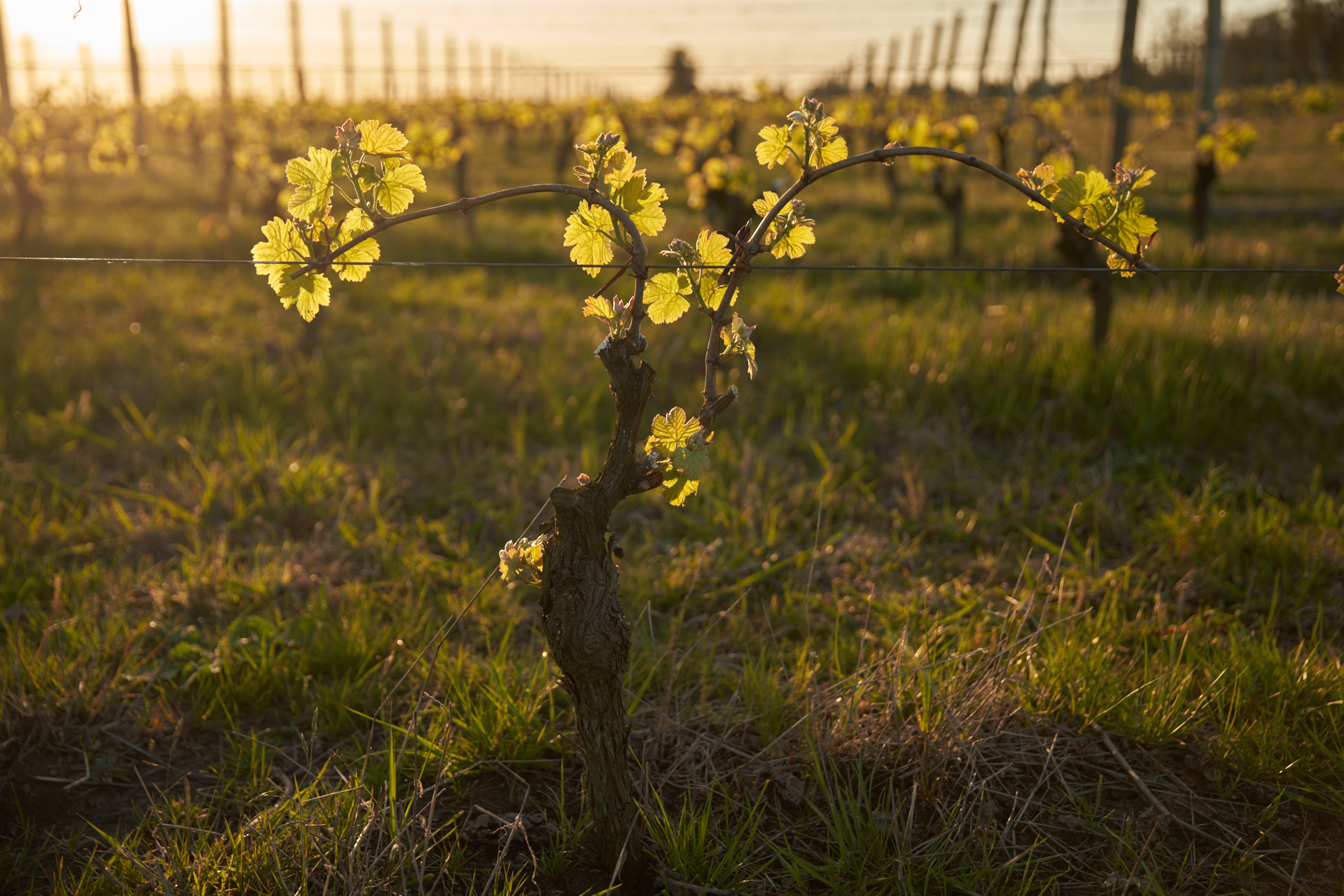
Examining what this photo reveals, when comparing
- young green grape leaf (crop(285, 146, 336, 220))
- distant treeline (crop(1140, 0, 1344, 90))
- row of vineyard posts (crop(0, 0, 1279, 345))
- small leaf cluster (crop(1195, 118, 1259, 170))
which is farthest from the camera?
Answer: distant treeline (crop(1140, 0, 1344, 90))

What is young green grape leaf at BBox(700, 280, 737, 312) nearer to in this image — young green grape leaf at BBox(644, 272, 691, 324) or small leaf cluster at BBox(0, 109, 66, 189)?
young green grape leaf at BBox(644, 272, 691, 324)

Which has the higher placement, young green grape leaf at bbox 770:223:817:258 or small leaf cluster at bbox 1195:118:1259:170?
small leaf cluster at bbox 1195:118:1259:170

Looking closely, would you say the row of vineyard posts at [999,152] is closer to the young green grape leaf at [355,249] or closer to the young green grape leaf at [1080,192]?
the young green grape leaf at [355,249]

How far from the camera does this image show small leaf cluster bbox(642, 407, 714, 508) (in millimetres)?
1456

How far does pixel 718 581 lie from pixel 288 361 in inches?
130

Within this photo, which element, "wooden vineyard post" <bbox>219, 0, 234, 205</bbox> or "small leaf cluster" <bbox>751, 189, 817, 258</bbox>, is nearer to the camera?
"small leaf cluster" <bbox>751, 189, 817, 258</bbox>

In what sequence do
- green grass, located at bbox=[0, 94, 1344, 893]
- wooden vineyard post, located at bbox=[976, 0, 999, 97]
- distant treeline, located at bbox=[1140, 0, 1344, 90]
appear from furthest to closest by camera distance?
1. distant treeline, located at bbox=[1140, 0, 1344, 90]
2. wooden vineyard post, located at bbox=[976, 0, 999, 97]
3. green grass, located at bbox=[0, 94, 1344, 893]

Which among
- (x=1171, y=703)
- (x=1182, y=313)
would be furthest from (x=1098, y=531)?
(x=1182, y=313)

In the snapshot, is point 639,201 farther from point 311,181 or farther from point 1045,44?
point 1045,44

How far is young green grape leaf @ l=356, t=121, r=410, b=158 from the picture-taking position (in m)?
1.40

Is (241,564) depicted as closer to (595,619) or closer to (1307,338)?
(595,619)

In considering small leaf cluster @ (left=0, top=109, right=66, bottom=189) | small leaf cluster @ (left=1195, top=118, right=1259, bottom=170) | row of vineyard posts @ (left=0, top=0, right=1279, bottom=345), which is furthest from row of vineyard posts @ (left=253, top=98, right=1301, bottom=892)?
small leaf cluster @ (left=0, top=109, right=66, bottom=189)

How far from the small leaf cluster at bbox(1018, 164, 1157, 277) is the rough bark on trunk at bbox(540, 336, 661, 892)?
0.78 metres

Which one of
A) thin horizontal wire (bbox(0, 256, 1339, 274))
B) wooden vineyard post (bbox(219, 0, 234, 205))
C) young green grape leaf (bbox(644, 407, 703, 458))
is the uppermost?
wooden vineyard post (bbox(219, 0, 234, 205))
